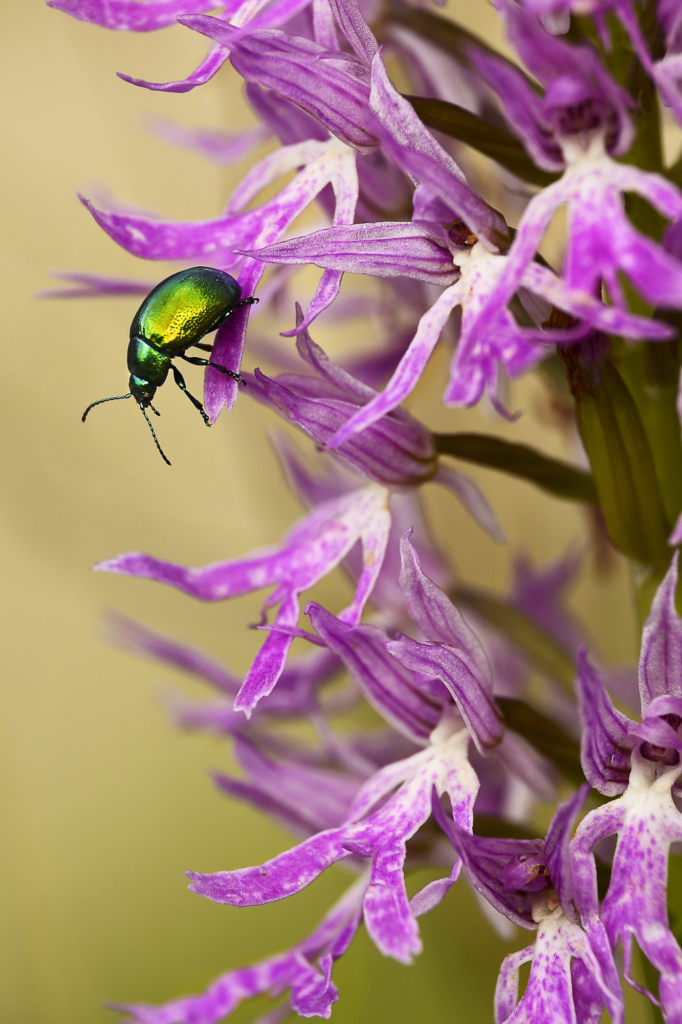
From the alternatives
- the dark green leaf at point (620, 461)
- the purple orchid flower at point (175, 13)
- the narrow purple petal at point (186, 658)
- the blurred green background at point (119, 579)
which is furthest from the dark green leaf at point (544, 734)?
the blurred green background at point (119, 579)

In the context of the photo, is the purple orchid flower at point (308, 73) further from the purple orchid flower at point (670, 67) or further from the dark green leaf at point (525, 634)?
the dark green leaf at point (525, 634)

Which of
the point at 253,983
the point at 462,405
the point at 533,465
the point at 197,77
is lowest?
the point at 253,983

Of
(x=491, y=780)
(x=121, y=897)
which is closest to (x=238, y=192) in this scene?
(x=491, y=780)

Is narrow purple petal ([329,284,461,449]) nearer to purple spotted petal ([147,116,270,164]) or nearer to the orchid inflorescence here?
the orchid inflorescence

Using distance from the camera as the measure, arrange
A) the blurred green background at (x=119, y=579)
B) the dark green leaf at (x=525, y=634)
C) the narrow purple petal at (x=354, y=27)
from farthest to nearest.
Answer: the blurred green background at (x=119, y=579) < the dark green leaf at (x=525, y=634) < the narrow purple petal at (x=354, y=27)

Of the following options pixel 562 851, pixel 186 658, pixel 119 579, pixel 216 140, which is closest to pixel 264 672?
pixel 562 851

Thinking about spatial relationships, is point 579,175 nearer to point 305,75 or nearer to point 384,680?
point 305,75
